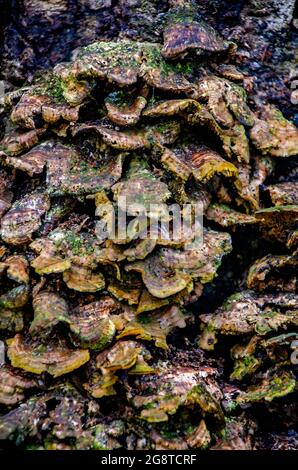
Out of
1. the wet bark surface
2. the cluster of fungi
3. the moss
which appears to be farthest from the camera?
the wet bark surface

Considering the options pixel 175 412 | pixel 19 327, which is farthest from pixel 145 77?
pixel 175 412

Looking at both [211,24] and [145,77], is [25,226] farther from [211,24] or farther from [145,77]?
[211,24]

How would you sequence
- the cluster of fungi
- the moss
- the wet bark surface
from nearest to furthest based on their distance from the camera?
the cluster of fungi → the moss → the wet bark surface

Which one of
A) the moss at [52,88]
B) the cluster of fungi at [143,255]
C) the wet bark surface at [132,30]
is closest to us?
the cluster of fungi at [143,255]

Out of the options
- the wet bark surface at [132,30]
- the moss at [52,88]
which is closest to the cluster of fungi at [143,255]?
the moss at [52,88]

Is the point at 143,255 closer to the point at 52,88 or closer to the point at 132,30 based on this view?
the point at 52,88

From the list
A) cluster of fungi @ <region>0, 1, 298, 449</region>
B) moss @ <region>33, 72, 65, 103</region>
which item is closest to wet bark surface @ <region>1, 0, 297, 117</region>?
cluster of fungi @ <region>0, 1, 298, 449</region>

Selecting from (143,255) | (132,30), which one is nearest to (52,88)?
(132,30)

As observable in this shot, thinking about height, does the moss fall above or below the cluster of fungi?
above

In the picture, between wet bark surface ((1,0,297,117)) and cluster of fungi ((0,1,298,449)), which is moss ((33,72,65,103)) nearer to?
cluster of fungi ((0,1,298,449))

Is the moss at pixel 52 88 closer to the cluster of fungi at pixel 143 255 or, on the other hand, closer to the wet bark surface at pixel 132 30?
the cluster of fungi at pixel 143 255

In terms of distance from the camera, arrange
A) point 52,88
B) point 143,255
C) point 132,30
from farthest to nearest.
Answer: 1. point 132,30
2. point 52,88
3. point 143,255
